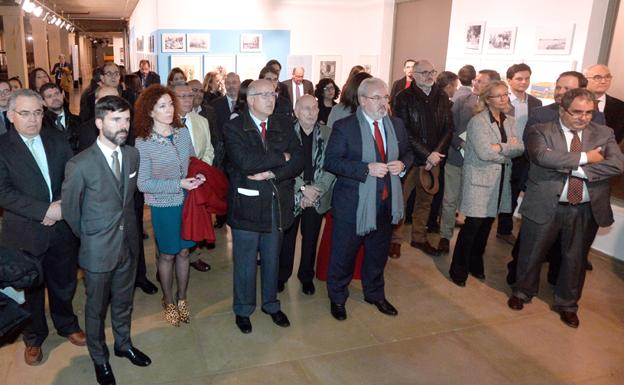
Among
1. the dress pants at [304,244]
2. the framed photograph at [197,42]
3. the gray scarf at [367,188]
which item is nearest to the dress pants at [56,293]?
the dress pants at [304,244]

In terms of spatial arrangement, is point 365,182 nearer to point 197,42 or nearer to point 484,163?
point 484,163

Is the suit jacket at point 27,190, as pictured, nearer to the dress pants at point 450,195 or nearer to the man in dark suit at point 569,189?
the man in dark suit at point 569,189

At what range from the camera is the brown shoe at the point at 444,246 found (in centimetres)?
535

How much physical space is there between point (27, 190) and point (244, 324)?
1.71 m

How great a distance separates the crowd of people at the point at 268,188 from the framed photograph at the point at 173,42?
5626mm

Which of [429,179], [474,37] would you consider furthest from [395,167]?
[474,37]

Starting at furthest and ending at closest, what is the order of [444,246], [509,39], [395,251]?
[509,39] → [444,246] → [395,251]

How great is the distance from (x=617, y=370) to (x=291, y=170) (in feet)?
8.58

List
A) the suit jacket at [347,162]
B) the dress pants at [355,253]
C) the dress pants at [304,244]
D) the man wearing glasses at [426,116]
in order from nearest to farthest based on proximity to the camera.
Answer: the suit jacket at [347,162] → the dress pants at [355,253] → the dress pants at [304,244] → the man wearing glasses at [426,116]

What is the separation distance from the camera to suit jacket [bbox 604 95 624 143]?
18.6ft

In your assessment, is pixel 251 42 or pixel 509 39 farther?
pixel 251 42

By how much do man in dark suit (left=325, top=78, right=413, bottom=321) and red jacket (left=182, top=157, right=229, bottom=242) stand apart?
808 millimetres

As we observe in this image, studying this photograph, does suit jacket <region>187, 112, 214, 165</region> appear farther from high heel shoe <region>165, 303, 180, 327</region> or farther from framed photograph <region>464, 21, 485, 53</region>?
framed photograph <region>464, 21, 485, 53</region>

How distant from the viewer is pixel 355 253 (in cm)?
388
